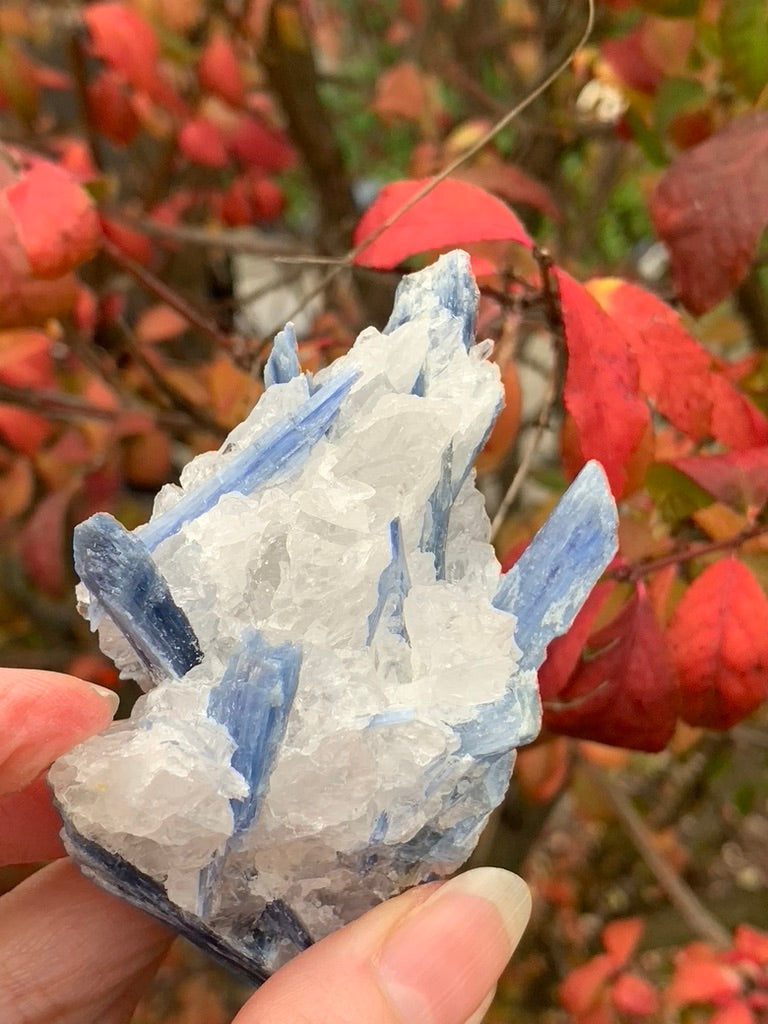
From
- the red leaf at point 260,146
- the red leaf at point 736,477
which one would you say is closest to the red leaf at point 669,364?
the red leaf at point 736,477

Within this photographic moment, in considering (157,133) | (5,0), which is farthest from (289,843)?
(5,0)

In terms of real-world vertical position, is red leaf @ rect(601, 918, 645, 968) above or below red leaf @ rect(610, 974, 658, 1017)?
below

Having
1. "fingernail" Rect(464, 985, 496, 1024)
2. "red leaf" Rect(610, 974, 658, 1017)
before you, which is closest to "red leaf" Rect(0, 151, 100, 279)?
"fingernail" Rect(464, 985, 496, 1024)

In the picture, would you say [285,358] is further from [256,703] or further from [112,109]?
[112,109]

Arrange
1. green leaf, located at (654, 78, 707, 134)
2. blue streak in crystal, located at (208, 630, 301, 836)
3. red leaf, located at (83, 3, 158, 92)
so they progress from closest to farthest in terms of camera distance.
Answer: blue streak in crystal, located at (208, 630, 301, 836), green leaf, located at (654, 78, 707, 134), red leaf, located at (83, 3, 158, 92)

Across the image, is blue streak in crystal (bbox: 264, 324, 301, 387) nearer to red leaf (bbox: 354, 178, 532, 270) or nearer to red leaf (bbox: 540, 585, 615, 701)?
red leaf (bbox: 354, 178, 532, 270)
